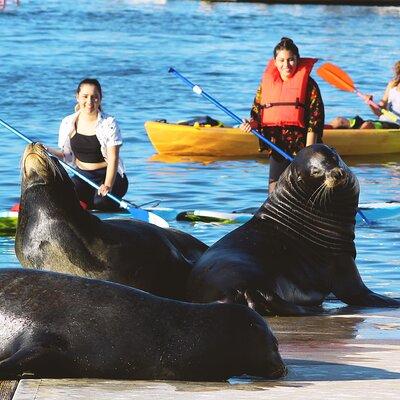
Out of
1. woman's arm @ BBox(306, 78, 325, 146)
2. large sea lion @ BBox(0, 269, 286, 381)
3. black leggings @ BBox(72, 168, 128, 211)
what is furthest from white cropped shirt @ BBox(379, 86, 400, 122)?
large sea lion @ BBox(0, 269, 286, 381)

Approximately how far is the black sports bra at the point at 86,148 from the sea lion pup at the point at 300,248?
2845mm

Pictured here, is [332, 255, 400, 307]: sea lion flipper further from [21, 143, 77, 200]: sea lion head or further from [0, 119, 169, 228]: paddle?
[0, 119, 169, 228]: paddle

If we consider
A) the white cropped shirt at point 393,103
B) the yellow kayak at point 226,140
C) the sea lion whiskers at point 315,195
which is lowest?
the yellow kayak at point 226,140

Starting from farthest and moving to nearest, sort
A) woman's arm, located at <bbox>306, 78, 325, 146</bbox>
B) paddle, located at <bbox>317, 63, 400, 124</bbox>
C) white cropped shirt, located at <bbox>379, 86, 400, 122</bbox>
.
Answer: white cropped shirt, located at <bbox>379, 86, 400, 122</bbox> → paddle, located at <bbox>317, 63, 400, 124</bbox> → woman's arm, located at <bbox>306, 78, 325, 146</bbox>

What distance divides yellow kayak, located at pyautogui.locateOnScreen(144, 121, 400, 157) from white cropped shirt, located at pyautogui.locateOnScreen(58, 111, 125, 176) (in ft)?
24.5

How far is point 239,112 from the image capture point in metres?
24.6

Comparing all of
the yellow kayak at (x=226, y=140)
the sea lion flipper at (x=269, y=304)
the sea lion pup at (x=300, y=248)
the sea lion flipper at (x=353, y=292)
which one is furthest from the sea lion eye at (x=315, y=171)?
the yellow kayak at (x=226, y=140)

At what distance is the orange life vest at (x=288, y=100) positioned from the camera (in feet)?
38.2

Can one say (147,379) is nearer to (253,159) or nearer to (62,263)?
(62,263)

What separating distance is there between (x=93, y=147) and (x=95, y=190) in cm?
55

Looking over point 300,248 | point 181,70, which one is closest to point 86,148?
point 300,248

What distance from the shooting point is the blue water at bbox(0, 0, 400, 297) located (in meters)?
16.0

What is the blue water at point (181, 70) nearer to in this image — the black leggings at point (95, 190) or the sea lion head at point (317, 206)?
the black leggings at point (95, 190)

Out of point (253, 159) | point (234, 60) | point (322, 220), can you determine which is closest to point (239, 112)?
point (253, 159)
